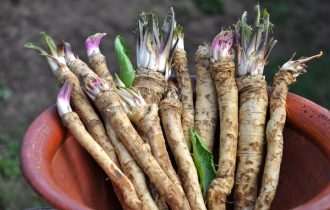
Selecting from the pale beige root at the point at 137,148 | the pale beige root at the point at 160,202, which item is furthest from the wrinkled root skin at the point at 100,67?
the pale beige root at the point at 160,202

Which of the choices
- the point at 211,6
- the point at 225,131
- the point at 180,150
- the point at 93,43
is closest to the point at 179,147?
the point at 180,150

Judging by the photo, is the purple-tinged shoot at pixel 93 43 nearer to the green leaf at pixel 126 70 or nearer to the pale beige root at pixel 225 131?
the green leaf at pixel 126 70

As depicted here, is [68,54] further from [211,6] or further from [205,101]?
[211,6]

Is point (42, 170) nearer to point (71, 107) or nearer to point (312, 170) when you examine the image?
point (71, 107)

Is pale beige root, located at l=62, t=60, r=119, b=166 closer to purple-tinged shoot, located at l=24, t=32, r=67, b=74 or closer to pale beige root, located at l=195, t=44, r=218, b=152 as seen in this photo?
purple-tinged shoot, located at l=24, t=32, r=67, b=74

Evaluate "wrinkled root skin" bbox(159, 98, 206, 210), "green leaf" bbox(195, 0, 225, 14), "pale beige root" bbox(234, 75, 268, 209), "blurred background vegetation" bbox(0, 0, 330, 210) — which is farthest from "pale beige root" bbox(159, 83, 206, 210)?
"green leaf" bbox(195, 0, 225, 14)

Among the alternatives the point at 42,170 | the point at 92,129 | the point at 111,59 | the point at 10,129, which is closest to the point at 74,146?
the point at 92,129
